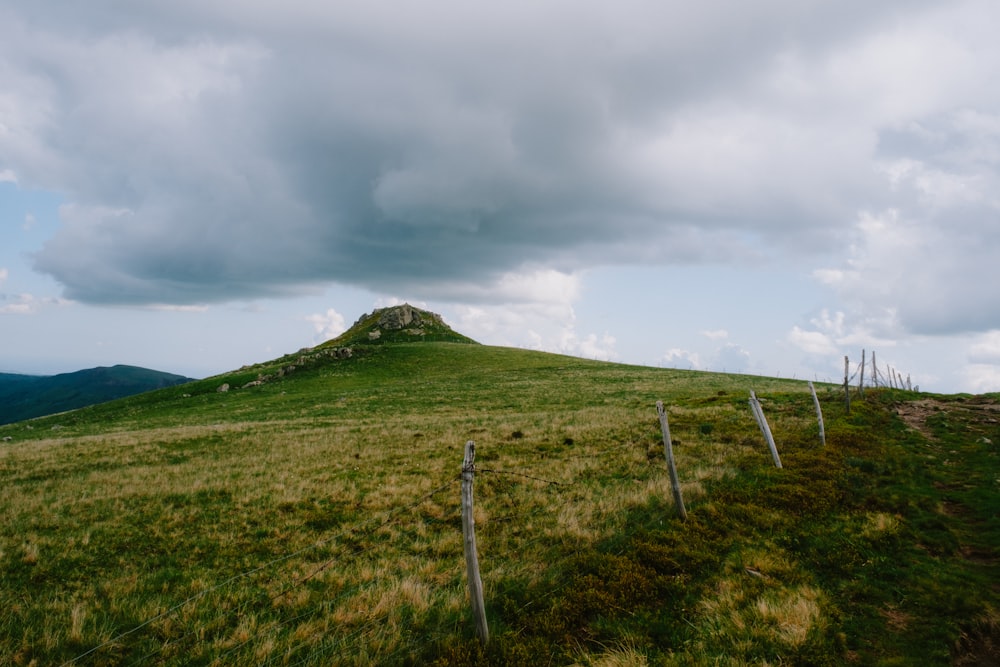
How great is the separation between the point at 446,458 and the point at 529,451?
3564mm

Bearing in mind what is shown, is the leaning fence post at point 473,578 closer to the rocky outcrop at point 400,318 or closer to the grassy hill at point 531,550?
the grassy hill at point 531,550

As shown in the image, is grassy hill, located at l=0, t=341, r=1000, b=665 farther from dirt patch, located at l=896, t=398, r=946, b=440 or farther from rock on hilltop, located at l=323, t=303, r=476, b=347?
rock on hilltop, located at l=323, t=303, r=476, b=347

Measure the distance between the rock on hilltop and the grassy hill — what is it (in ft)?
251

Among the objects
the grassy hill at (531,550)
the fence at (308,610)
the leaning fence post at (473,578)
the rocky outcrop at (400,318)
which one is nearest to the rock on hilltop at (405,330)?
the rocky outcrop at (400,318)

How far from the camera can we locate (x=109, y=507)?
1490 cm

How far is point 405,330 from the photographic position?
4151 inches

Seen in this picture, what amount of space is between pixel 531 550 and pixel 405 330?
97.7 meters

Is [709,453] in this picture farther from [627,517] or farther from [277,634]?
[277,634]

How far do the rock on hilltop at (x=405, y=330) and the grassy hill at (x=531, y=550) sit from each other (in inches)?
3017

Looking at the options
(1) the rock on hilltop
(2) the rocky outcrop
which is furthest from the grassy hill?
(2) the rocky outcrop

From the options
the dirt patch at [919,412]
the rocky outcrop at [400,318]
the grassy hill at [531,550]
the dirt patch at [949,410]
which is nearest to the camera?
the grassy hill at [531,550]

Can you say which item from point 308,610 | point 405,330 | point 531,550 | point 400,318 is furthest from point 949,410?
point 400,318

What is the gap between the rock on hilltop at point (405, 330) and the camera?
101312mm

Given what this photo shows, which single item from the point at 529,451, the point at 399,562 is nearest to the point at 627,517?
the point at 399,562
